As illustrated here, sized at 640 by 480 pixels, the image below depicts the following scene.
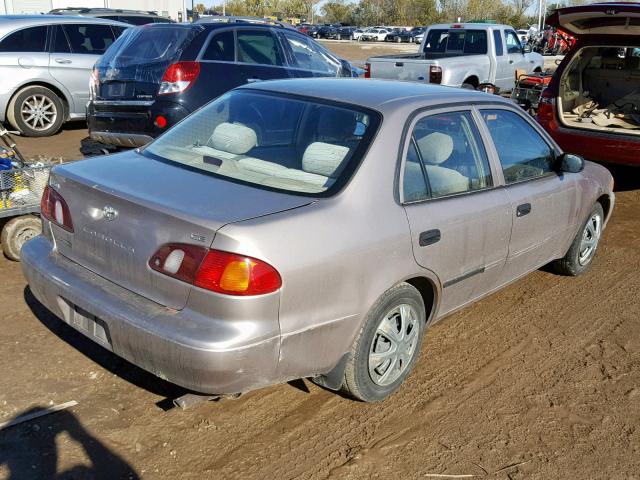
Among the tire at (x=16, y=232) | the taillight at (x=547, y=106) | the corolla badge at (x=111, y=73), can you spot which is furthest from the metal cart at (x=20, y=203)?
the taillight at (x=547, y=106)

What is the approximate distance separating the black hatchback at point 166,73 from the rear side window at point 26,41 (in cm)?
292

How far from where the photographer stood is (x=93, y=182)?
3.48 meters

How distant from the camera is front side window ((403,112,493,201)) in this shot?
12.3ft

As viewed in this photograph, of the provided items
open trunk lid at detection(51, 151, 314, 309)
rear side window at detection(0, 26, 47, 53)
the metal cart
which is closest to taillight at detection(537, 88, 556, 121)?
the metal cart

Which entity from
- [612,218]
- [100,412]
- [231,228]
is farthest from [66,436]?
[612,218]

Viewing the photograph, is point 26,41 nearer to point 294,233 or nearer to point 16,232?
point 16,232

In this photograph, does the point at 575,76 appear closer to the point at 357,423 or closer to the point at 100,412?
the point at 357,423

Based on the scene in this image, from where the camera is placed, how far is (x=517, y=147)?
465 centimetres

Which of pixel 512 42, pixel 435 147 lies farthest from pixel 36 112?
pixel 512 42

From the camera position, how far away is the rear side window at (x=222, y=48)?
26.6 ft

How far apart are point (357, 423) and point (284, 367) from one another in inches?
26.4

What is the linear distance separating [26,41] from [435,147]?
28.1ft

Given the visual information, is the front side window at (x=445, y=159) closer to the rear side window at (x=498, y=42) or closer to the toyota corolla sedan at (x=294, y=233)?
the toyota corolla sedan at (x=294, y=233)

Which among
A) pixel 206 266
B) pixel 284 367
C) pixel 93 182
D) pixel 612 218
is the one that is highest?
pixel 93 182
